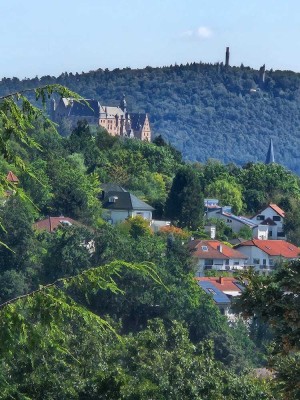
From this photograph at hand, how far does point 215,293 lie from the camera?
49.7m

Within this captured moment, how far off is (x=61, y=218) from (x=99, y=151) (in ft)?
46.7

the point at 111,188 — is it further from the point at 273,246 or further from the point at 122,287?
the point at 122,287

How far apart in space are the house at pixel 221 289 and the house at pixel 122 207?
341 inches

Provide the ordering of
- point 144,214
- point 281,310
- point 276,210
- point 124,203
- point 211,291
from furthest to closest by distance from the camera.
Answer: point 276,210
point 144,214
point 124,203
point 211,291
point 281,310

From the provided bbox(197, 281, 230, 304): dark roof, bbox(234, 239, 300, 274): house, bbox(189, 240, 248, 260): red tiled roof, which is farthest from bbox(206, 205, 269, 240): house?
bbox(197, 281, 230, 304): dark roof

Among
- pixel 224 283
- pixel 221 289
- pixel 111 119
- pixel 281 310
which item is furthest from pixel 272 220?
pixel 111 119

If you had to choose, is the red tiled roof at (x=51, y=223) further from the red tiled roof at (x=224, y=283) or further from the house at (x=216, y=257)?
the red tiled roof at (x=224, y=283)

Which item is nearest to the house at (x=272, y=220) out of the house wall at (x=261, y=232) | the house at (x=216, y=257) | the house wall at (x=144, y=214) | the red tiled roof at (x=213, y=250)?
the house wall at (x=261, y=232)

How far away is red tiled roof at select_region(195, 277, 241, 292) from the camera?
5159 cm

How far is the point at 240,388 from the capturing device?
693 inches

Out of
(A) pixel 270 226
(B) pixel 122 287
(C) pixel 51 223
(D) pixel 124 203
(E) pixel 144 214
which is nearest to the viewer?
(B) pixel 122 287

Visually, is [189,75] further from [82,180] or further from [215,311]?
[215,311]

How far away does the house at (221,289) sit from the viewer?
48.8 meters

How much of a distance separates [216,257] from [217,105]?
431ft
